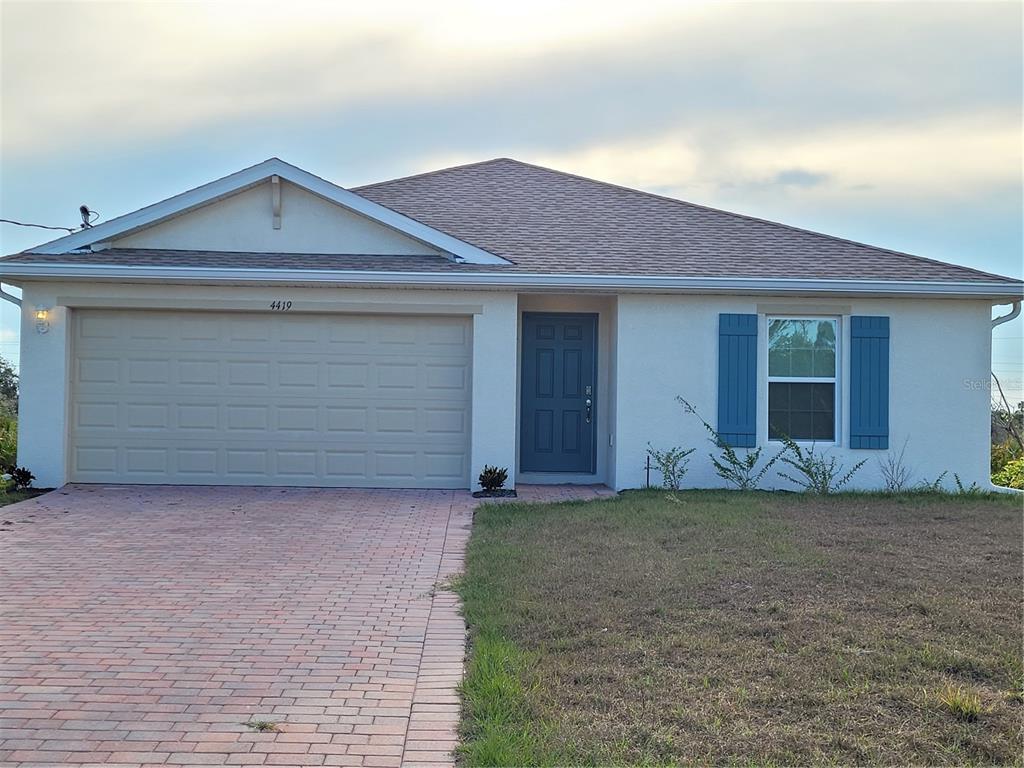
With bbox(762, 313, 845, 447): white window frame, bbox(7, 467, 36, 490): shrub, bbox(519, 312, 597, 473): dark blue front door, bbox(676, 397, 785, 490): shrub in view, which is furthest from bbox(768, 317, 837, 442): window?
bbox(7, 467, 36, 490): shrub

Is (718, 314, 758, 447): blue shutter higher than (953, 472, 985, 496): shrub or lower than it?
higher

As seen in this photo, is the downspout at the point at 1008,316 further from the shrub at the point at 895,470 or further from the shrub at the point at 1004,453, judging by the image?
the shrub at the point at 1004,453

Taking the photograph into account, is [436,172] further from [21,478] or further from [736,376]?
[21,478]

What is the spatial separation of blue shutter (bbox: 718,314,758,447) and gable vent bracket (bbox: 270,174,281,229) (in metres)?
5.89

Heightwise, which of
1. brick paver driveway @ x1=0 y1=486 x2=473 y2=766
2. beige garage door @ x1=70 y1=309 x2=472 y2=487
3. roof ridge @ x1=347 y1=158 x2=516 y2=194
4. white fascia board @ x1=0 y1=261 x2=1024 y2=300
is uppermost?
roof ridge @ x1=347 y1=158 x2=516 y2=194

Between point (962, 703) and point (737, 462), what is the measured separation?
292 inches

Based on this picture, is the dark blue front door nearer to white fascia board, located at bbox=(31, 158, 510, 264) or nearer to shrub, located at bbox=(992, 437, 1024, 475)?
white fascia board, located at bbox=(31, 158, 510, 264)

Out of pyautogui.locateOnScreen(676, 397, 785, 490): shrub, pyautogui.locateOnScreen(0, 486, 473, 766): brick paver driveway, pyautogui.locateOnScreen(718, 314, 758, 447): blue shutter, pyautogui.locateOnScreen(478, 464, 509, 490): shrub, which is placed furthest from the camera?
pyautogui.locateOnScreen(718, 314, 758, 447): blue shutter

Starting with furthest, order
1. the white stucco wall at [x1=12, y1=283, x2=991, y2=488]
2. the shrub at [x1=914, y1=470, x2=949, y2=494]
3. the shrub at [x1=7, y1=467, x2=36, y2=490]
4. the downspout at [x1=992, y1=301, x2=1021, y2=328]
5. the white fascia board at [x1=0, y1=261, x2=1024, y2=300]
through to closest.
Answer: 1. the downspout at [x1=992, y1=301, x2=1021, y2=328]
2. the shrub at [x1=914, y1=470, x2=949, y2=494]
3. the white stucco wall at [x1=12, y1=283, x2=991, y2=488]
4. the shrub at [x1=7, y1=467, x2=36, y2=490]
5. the white fascia board at [x1=0, y1=261, x2=1024, y2=300]

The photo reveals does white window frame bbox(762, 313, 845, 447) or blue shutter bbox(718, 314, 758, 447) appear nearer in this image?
blue shutter bbox(718, 314, 758, 447)

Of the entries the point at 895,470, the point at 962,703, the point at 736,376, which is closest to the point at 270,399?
the point at 736,376

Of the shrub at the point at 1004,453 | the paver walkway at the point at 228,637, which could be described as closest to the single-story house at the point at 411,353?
the paver walkway at the point at 228,637

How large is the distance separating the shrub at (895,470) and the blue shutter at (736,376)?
1838 millimetres

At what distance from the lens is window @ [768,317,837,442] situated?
12.0m
